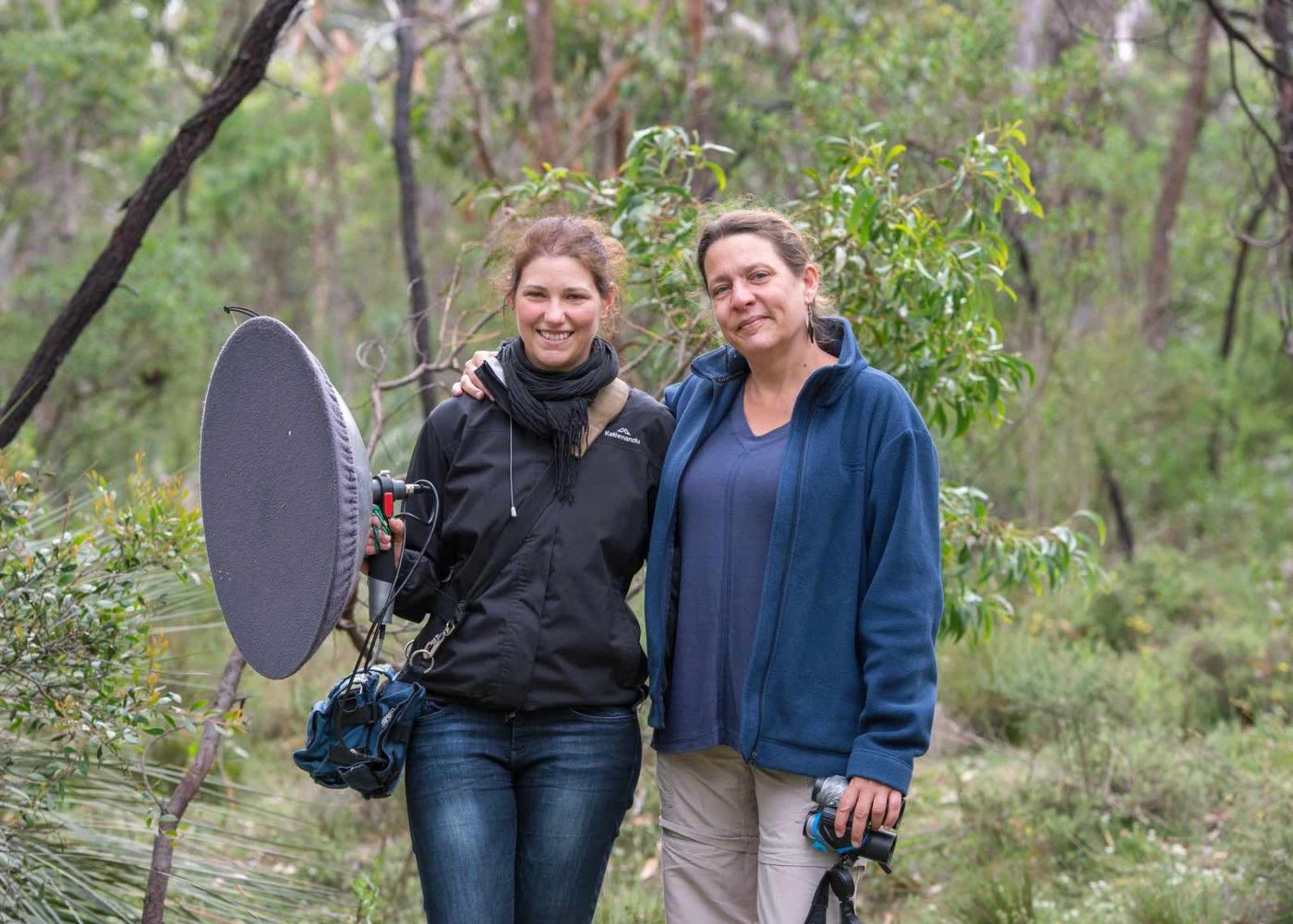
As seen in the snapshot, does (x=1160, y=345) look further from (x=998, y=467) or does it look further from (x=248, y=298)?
(x=248, y=298)

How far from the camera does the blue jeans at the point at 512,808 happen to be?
2.79 metres

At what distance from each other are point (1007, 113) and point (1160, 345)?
7479mm

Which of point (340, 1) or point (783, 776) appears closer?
point (783, 776)

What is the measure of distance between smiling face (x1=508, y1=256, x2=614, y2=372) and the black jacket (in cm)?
17

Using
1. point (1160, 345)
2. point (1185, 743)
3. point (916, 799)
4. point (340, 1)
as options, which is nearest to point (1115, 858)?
point (916, 799)

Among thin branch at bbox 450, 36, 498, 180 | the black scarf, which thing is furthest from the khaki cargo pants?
thin branch at bbox 450, 36, 498, 180

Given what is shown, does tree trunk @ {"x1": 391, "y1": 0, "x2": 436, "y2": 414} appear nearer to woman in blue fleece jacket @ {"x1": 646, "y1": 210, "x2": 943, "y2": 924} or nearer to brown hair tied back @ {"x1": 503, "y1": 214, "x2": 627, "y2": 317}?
brown hair tied back @ {"x1": 503, "y1": 214, "x2": 627, "y2": 317}

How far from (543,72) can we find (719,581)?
30.4 feet

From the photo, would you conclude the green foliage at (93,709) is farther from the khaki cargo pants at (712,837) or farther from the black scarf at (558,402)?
the khaki cargo pants at (712,837)

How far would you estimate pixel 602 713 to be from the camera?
2.93 metres

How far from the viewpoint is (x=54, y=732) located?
3.98 meters

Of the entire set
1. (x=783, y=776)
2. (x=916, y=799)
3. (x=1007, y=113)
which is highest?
(x=1007, y=113)

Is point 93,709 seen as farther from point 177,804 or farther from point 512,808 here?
point 512,808

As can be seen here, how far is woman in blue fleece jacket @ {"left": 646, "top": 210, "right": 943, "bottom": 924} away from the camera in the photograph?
272cm
